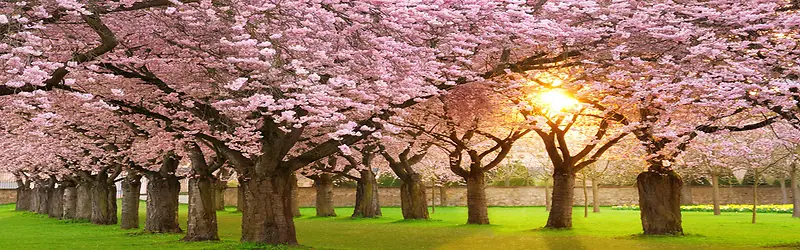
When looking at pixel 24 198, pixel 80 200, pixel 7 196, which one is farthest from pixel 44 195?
pixel 7 196

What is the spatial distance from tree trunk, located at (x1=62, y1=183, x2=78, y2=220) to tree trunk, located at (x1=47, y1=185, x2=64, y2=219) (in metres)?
2.65

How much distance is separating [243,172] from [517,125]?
13.6 meters

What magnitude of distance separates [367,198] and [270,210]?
27.1 meters

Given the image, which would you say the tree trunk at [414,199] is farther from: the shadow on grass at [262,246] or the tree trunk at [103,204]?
the shadow on grass at [262,246]

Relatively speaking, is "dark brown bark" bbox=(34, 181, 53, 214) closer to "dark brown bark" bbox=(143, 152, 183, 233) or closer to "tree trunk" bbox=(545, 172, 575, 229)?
"dark brown bark" bbox=(143, 152, 183, 233)

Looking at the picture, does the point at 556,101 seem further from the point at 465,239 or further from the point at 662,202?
the point at 465,239

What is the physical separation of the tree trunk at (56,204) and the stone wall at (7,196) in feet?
141

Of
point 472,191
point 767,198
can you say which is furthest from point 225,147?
point 767,198

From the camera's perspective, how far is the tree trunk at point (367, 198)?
→ 5166cm

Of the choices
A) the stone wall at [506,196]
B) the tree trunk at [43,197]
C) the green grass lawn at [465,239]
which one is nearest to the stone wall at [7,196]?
the stone wall at [506,196]

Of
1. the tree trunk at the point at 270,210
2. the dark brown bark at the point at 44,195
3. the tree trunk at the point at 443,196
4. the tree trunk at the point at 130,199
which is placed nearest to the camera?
the tree trunk at the point at 270,210

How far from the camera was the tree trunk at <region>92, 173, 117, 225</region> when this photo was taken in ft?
144

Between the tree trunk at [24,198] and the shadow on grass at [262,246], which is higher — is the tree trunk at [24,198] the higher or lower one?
the higher one

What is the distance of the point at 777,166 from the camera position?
54.1 meters
